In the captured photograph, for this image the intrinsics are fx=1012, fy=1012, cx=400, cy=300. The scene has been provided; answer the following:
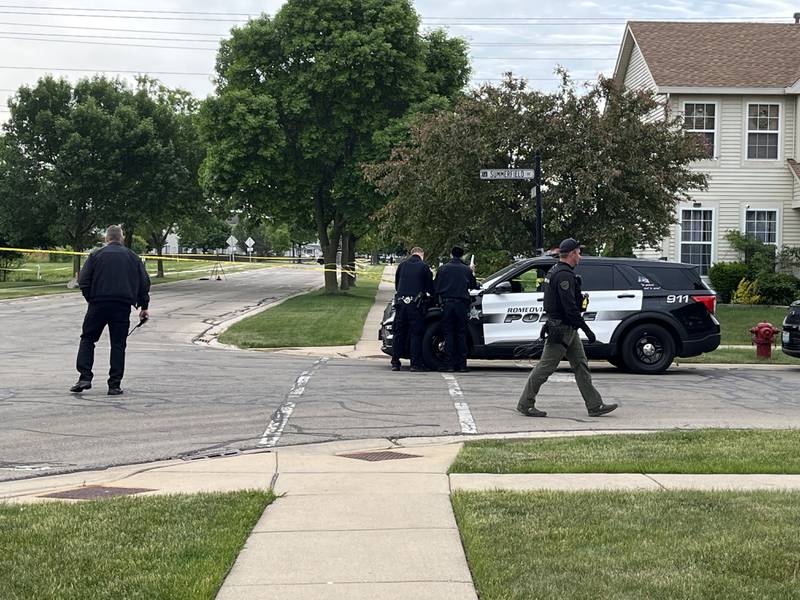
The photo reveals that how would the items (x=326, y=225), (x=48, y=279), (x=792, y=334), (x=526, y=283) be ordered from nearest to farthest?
(x=526, y=283), (x=792, y=334), (x=326, y=225), (x=48, y=279)

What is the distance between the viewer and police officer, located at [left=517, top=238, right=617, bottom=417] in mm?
10586

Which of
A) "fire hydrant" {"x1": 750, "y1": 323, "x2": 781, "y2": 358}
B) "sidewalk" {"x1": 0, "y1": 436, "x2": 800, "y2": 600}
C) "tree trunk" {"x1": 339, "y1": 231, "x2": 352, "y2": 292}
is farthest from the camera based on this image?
"tree trunk" {"x1": 339, "y1": 231, "x2": 352, "y2": 292}

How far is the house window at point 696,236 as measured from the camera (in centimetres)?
2922

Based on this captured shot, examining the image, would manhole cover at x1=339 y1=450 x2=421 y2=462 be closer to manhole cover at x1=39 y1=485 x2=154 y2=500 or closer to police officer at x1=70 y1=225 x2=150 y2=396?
manhole cover at x1=39 y1=485 x2=154 y2=500

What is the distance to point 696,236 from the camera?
29.3 meters

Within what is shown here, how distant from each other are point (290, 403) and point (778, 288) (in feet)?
64.4

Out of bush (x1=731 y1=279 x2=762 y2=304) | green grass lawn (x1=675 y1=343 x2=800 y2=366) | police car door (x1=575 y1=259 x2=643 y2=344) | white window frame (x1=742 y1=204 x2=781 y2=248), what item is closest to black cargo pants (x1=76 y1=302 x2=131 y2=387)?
police car door (x1=575 y1=259 x2=643 y2=344)

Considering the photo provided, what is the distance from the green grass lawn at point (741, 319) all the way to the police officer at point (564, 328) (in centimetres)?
1074

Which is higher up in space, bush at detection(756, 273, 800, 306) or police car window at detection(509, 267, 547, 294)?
police car window at detection(509, 267, 547, 294)

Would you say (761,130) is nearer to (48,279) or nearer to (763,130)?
(763,130)

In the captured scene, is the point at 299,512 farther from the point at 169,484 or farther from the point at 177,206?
the point at 177,206

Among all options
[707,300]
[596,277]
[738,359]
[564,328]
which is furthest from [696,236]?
[564,328]

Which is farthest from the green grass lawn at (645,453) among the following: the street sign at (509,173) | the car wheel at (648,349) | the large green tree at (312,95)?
the large green tree at (312,95)

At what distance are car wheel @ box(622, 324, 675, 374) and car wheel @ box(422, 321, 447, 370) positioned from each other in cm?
278
